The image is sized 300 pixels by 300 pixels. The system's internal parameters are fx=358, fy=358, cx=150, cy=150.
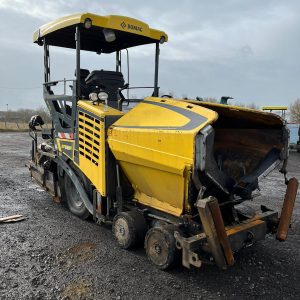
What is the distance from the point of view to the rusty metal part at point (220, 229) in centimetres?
301

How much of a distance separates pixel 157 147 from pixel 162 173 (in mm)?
271

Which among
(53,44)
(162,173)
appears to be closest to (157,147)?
(162,173)

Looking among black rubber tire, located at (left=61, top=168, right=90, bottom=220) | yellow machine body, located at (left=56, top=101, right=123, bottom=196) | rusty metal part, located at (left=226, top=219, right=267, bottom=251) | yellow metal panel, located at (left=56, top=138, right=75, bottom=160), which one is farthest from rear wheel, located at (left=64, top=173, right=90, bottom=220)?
rusty metal part, located at (left=226, top=219, right=267, bottom=251)

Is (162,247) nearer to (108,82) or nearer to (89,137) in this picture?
(89,137)

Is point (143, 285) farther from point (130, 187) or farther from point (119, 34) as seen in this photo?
point (119, 34)

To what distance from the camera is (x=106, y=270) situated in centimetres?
352

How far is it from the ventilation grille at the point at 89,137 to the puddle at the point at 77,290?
4.50 ft

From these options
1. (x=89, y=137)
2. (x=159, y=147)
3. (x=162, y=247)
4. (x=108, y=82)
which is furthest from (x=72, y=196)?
(x=159, y=147)

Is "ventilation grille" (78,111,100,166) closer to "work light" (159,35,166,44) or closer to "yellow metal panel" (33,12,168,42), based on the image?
"yellow metal panel" (33,12,168,42)

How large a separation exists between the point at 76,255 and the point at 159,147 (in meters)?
1.54

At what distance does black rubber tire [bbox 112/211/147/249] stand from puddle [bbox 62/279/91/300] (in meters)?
0.72

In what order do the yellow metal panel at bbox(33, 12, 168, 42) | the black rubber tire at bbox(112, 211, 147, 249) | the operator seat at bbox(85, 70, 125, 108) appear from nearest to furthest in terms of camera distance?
1. the black rubber tire at bbox(112, 211, 147, 249)
2. the yellow metal panel at bbox(33, 12, 168, 42)
3. the operator seat at bbox(85, 70, 125, 108)

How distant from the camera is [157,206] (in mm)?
3824

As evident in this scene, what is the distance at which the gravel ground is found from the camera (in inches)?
123
